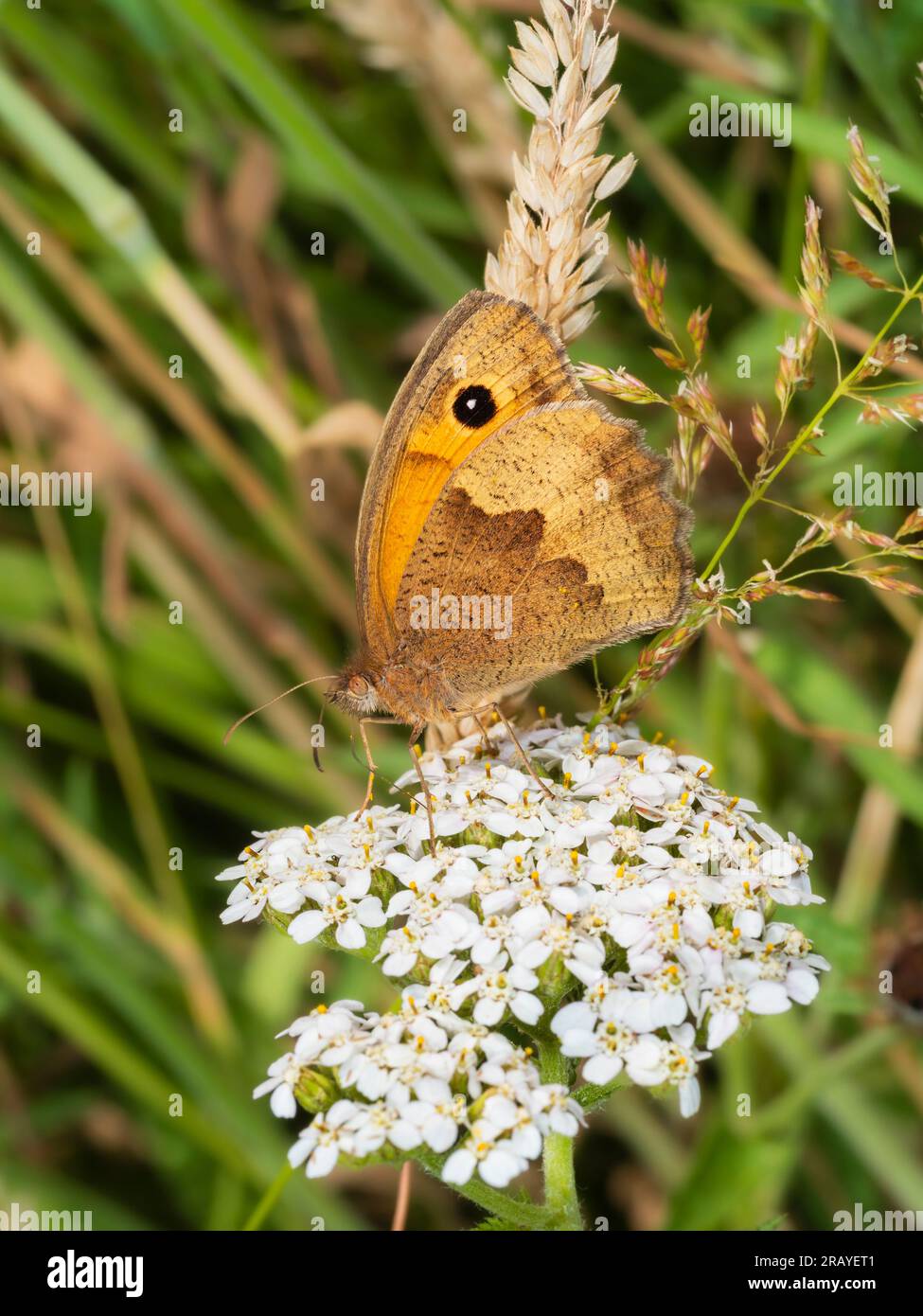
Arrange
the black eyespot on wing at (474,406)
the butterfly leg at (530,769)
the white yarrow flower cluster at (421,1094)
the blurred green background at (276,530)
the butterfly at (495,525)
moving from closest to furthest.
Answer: the white yarrow flower cluster at (421,1094)
the butterfly leg at (530,769)
the butterfly at (495,525)
the black eyespot on wing at (474,406)
the blurred green background at (276,530)

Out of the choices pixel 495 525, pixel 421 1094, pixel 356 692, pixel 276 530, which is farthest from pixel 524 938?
pixel 276 530

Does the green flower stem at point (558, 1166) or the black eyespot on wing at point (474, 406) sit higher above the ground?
the black eyespot on wing at point (474, 406)

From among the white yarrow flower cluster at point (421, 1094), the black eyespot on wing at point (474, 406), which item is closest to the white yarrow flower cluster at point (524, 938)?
the white yarrow flower cluster at point (421, 1094)

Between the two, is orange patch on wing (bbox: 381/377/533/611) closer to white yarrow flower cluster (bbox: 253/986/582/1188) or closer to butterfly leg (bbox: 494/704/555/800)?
butterfly leg (bbox: 494/704/555/800)

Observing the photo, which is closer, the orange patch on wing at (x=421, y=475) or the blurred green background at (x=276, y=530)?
the orange patch on wing at (x=421, y=475)

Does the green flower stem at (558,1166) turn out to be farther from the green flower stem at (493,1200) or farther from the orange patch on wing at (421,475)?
the orange patch on wing at (421,475)

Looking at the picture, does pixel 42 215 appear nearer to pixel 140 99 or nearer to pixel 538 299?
pixel 140 99

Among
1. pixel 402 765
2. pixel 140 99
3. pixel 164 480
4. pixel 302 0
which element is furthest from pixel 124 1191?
pixel 302 0

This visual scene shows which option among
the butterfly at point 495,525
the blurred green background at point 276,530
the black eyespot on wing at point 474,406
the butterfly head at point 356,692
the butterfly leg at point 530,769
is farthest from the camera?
the blurred green background at point 276,530
